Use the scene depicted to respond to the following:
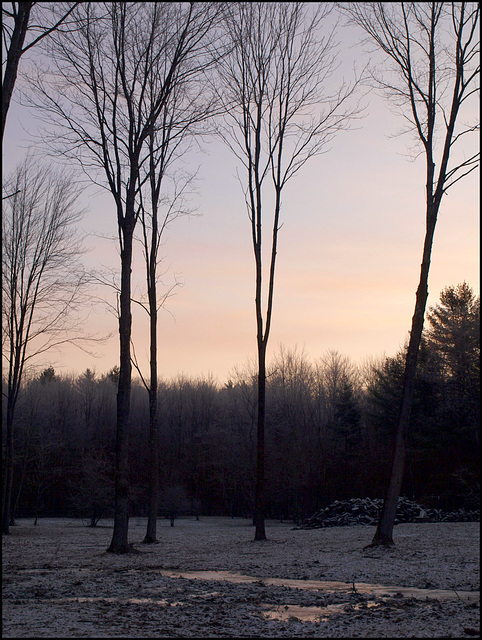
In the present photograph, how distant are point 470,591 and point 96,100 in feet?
35.1

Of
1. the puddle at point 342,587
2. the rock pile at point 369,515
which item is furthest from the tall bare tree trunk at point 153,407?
the rock pile at point 369,515

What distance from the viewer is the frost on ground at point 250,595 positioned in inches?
159

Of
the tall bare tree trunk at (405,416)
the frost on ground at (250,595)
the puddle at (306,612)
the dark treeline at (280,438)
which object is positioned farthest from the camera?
the dark treeline at (280,438)

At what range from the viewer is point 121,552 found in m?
10.4

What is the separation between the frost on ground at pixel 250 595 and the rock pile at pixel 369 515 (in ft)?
30.2

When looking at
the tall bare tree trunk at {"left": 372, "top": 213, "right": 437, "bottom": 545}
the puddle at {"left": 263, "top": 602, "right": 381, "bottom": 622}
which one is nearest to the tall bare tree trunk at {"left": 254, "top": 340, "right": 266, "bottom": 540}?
the tall bare tree trunk at {"left": 372, "top": 213, "right": 437, "bottom": 545}

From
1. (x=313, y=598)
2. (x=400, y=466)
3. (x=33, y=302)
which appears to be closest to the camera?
(x=313, y=598)

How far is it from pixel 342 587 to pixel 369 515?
13.8 metres

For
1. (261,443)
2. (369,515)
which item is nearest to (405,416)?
(261,443)

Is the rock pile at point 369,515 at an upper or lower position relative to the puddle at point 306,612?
lower

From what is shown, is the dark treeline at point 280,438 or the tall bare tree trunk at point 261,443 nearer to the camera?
the tall bare tree trunk at point 261,443

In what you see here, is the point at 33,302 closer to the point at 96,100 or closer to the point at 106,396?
the point at 96,100

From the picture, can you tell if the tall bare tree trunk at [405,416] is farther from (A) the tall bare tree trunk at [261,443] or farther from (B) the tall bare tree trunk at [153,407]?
(B) the tall bare tree trunk at [153,407]

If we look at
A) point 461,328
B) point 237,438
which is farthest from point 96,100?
point 237,438
